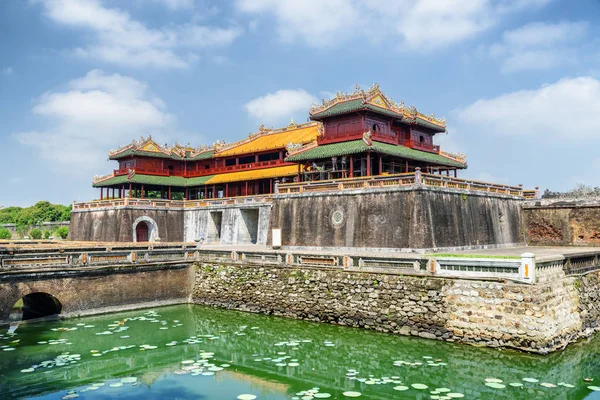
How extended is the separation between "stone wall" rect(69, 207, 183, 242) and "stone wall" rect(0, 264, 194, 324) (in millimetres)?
14962

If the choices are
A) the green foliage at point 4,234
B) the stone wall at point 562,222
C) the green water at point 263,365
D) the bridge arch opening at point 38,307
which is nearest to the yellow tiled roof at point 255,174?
the stone wall at point 562,222

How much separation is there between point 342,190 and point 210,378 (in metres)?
15.6

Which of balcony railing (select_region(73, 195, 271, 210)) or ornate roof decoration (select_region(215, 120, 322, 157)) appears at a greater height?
ornate roof decoration (select_region(215, 120, 322, 157))

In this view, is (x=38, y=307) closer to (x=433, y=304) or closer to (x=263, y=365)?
(x=263, y=365)

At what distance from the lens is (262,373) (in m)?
14.4

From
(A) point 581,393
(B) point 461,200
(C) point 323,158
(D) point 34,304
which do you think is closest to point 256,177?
(C) point 323,158

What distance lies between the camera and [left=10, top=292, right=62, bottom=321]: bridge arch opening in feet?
66.7

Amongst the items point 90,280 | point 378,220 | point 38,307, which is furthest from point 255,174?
point 38,307

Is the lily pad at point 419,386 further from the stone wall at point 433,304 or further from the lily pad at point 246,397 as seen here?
the lily pad at point 246,397

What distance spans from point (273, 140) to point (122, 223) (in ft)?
45.1

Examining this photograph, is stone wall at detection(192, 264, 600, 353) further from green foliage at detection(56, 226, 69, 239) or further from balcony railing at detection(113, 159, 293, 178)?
green foliage at detection(56, 226, 69, 239)

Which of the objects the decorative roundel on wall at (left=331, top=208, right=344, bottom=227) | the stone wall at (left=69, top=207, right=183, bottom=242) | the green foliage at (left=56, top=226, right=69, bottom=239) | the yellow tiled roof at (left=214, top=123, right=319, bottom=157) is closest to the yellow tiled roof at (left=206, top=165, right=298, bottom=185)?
the yellow tiled roof at (left=214, top=123, right=319, bottom=157)

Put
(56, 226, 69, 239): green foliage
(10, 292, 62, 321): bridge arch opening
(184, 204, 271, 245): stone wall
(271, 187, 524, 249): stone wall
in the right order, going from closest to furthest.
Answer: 1. (10, 292, 62, 321): bridge arch opening
2. (271, 187, 524, 249): stone wall
3. (184, 204, 271, 245): stone wall
4. (56, 226, 69, 239): green foliage

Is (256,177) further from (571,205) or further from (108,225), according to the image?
(571,205)
